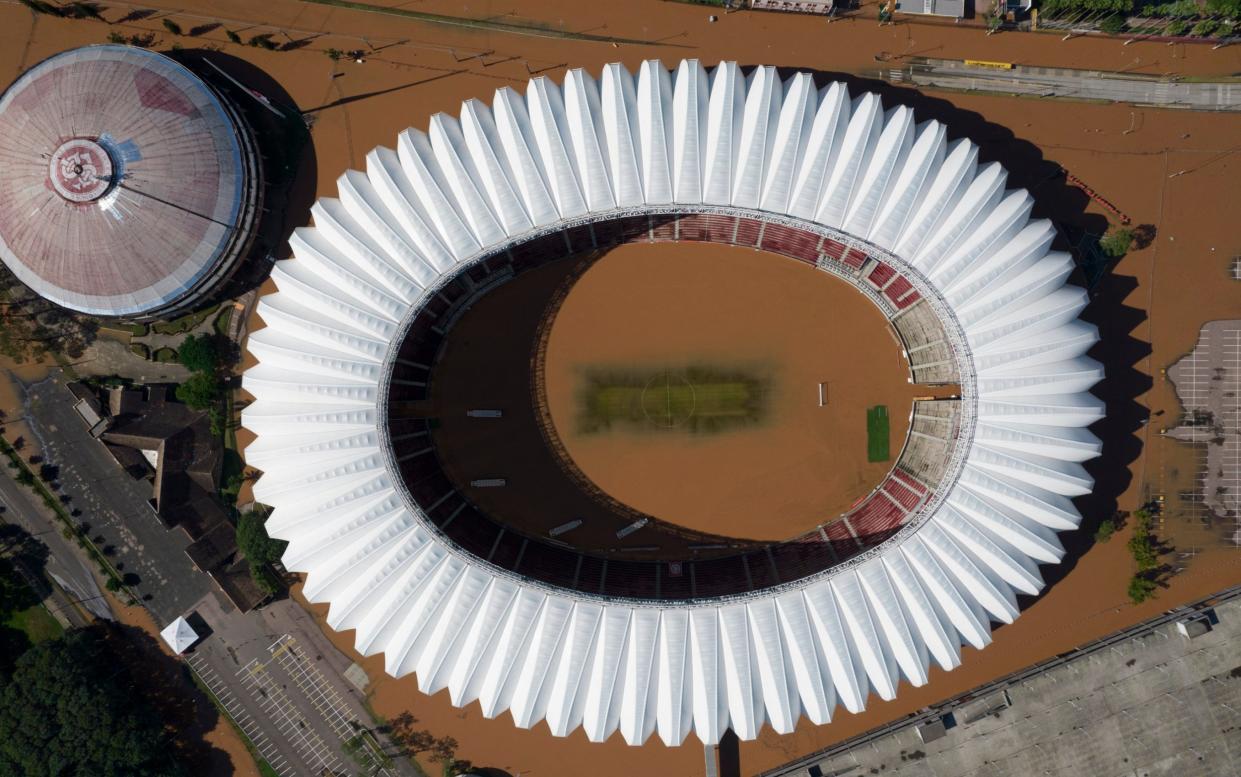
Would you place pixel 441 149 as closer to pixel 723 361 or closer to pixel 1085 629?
pixel 723 361

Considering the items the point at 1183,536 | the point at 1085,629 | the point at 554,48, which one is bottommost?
the point at 1085,629

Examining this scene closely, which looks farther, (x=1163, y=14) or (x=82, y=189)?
(x=1163, y=14)

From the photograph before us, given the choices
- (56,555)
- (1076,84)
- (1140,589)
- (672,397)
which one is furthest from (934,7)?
(56,555)

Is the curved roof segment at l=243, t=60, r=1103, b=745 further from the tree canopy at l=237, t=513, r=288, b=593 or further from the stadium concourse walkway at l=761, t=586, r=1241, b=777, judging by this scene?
the stadium concourse walkway at l=761, t=586, r=1241, b=777

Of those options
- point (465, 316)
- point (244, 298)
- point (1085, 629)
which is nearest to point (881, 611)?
point (1085, 629)

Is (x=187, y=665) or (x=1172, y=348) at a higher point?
(x=1172, y=348)

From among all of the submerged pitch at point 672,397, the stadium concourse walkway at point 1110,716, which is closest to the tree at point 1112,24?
the submerged pitch at point 672,397
